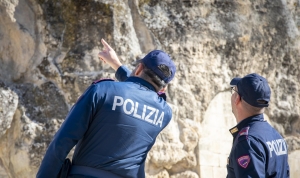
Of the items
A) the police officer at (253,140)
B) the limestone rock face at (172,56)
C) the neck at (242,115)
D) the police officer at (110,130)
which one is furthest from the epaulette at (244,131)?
the limestone rock face at (172,56)

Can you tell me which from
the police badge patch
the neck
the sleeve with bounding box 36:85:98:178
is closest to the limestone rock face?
the neck

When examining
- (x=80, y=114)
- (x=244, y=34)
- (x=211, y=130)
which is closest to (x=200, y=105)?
(x=211, y=130)

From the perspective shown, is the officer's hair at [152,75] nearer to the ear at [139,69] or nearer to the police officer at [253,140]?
the ear at [139,69]

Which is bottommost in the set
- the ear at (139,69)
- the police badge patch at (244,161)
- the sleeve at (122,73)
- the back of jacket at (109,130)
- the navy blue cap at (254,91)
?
the police badge patch at (244,161)

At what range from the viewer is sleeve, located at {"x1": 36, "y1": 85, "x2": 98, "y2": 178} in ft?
A: 7.23

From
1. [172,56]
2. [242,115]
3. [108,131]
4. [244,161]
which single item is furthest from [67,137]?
[172,56]

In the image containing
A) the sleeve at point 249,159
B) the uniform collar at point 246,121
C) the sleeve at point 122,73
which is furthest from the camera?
the sleeve at point 122,73

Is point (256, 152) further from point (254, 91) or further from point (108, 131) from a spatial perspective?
point (108, 131)

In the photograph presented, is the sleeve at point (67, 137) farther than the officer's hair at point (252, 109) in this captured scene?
No

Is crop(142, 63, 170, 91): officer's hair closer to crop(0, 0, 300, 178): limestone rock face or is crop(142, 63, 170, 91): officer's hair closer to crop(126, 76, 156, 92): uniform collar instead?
crop(126, 76, 156, 92): uniform collar

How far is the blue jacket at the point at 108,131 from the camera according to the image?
2213mm

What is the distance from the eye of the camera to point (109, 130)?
228 centimetres

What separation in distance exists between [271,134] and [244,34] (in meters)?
2.19

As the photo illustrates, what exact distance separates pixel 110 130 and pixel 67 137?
0.18 metres
